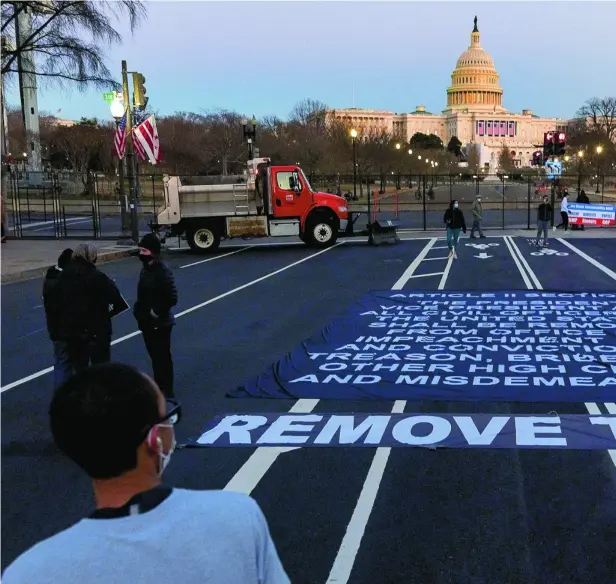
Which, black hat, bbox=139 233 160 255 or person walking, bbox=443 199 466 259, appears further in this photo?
person walking, bbox=443 199 466 259

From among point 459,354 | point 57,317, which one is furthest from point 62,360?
point 459,354

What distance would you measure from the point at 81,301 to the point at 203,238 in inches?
736

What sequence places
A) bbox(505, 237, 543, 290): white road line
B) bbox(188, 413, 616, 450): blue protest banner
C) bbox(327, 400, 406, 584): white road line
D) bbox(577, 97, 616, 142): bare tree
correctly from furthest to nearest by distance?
bbox(577, 97, 616, 142): bare tree < bbox(505, 237, 543, 290): white road line < bbox(188, 413, 616, 450): blue protest banner < bbox(327, 400, 406, 584): white road line

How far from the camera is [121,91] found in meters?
25.7

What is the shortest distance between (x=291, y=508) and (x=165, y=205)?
21331mm

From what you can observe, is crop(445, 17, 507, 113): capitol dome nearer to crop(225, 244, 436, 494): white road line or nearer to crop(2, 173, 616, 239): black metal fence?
crop(2, 173, 616, 239): black metal fence

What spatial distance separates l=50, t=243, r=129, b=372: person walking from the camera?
21.9ft

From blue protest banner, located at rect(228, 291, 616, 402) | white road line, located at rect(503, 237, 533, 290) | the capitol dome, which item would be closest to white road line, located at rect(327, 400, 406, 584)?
blue protest banner, located at rect(228, 291, 616, 402)

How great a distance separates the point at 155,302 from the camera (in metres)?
7.35

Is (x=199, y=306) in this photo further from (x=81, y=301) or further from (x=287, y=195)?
(x=287, y=195)

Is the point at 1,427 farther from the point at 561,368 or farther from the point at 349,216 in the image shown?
the point at 349,216

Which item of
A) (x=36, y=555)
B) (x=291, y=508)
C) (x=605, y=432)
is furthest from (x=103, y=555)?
(x=605, y=432)

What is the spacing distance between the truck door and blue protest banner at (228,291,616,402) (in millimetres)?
12067

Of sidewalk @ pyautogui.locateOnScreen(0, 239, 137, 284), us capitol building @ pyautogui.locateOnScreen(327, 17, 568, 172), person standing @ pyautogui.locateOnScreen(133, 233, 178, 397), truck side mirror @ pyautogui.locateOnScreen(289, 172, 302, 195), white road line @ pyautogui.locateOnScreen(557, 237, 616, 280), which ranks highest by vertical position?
us capitol building @ pyautogui.locateOnScreen(327, 17, 568, 172)
